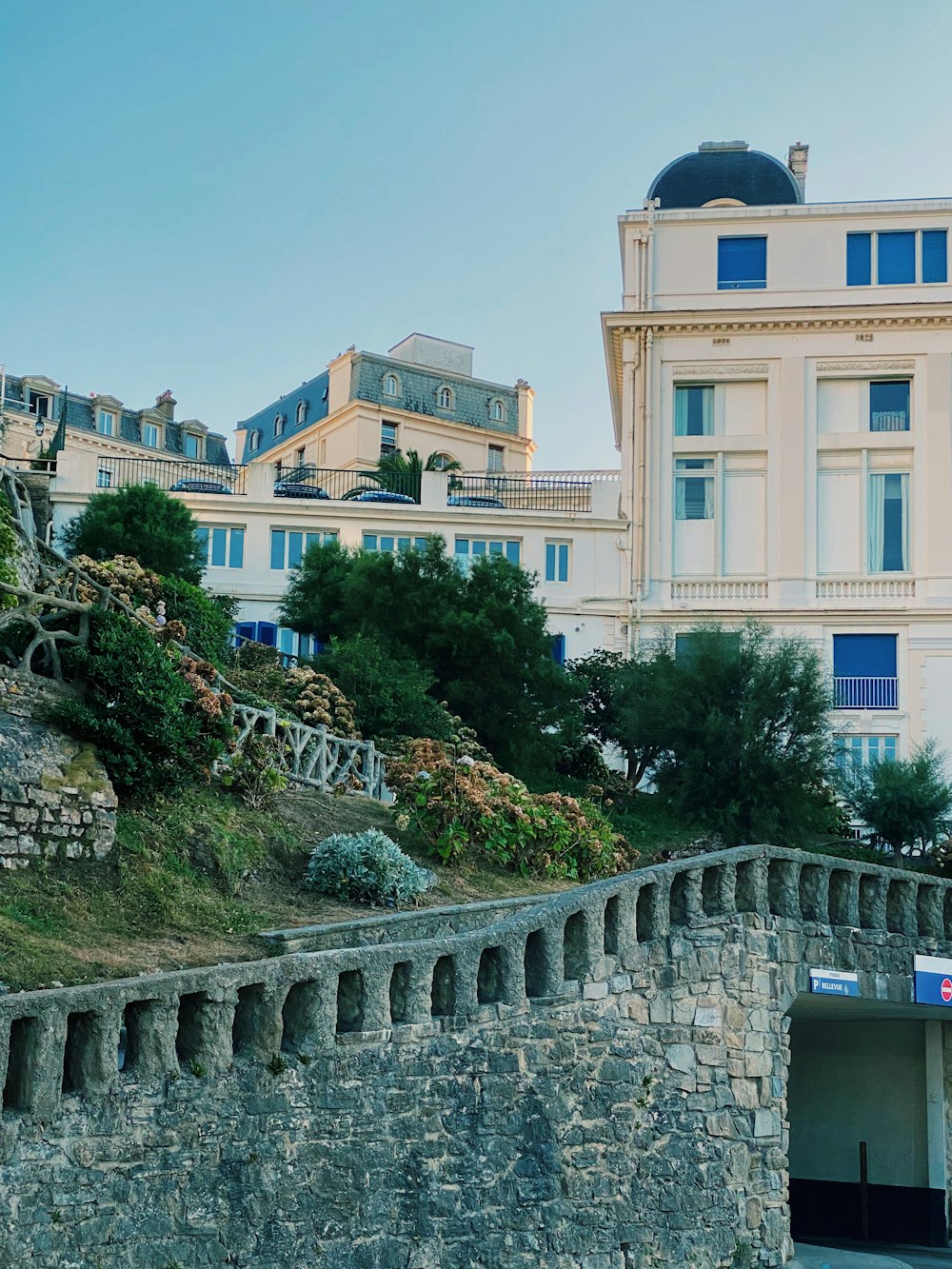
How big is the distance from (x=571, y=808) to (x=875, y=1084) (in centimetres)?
626

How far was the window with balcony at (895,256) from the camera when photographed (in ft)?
147

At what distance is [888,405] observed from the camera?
146ft

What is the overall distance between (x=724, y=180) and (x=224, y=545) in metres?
17.8

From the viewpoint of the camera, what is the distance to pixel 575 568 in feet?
143

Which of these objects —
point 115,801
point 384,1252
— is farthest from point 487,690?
point 384,1252

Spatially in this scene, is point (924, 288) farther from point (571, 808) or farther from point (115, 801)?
point (115, 801)

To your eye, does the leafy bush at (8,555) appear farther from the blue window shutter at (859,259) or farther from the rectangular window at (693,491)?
the blue window shutter at (859,259)

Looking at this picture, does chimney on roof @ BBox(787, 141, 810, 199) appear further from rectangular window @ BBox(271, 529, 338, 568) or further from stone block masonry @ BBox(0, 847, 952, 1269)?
stone block masonry @ BBox(0, 847, 952, 1269)

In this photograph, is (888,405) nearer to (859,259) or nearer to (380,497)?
(859,259)

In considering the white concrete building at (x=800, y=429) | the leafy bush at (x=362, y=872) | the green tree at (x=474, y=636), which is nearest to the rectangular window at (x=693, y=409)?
the white concrete building at (x=800, y=429)

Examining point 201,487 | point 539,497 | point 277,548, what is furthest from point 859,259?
point 201,487

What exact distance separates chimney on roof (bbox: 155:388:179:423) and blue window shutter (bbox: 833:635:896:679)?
1694 inches

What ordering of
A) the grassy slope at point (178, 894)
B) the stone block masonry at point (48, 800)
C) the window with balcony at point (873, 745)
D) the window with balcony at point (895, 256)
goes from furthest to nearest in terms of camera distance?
the window with balcony at point (895, 256) → the window with balcony at point (873, 745) → the stone block masonry at point (48, 800) → the grassy slope at point (178, 894)

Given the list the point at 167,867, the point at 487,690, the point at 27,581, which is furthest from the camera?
the point at 487,690
